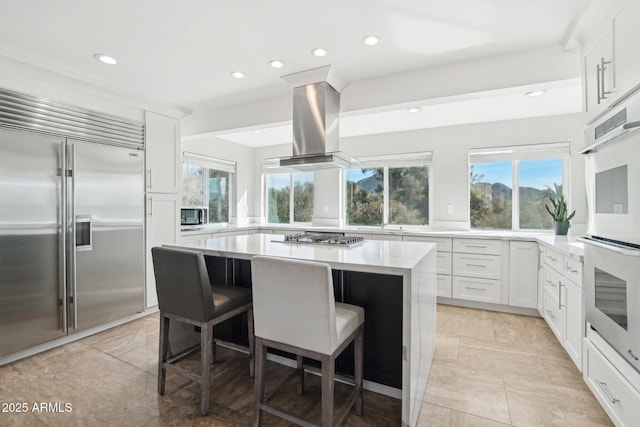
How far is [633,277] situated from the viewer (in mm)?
1403

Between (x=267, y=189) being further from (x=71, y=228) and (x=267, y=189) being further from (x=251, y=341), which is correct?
(x=251, y=341)

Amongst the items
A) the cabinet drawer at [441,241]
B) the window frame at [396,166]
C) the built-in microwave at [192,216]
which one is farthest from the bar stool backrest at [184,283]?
the window frame at [396,166]

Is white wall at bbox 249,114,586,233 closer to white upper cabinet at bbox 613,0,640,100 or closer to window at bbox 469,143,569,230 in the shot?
window at bbox 469,143,569,230

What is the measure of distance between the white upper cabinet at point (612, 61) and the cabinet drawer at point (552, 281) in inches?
53.7

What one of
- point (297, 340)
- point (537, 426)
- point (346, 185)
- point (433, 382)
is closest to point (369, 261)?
point (297, 340)

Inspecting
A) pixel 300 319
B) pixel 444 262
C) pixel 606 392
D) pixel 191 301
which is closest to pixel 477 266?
pixel 444 262

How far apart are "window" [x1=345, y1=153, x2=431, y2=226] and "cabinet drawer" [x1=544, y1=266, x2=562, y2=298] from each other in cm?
180

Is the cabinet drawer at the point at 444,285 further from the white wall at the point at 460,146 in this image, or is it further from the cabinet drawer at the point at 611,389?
the cabinet drawer at the point at 611,389

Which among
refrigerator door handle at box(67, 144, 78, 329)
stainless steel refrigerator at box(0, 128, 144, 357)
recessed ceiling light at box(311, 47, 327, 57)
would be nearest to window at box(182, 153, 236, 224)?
stainless steel refrigerator at box(0, 128, 144, 357)

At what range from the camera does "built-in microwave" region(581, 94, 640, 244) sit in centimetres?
145

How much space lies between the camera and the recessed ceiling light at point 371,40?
218 cm

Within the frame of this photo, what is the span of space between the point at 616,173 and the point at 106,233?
12.7 feet

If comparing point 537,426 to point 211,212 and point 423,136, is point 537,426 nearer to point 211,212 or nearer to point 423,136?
point 423,136

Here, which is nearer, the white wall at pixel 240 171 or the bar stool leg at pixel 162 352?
the bar stool leg at pixel 162 352
